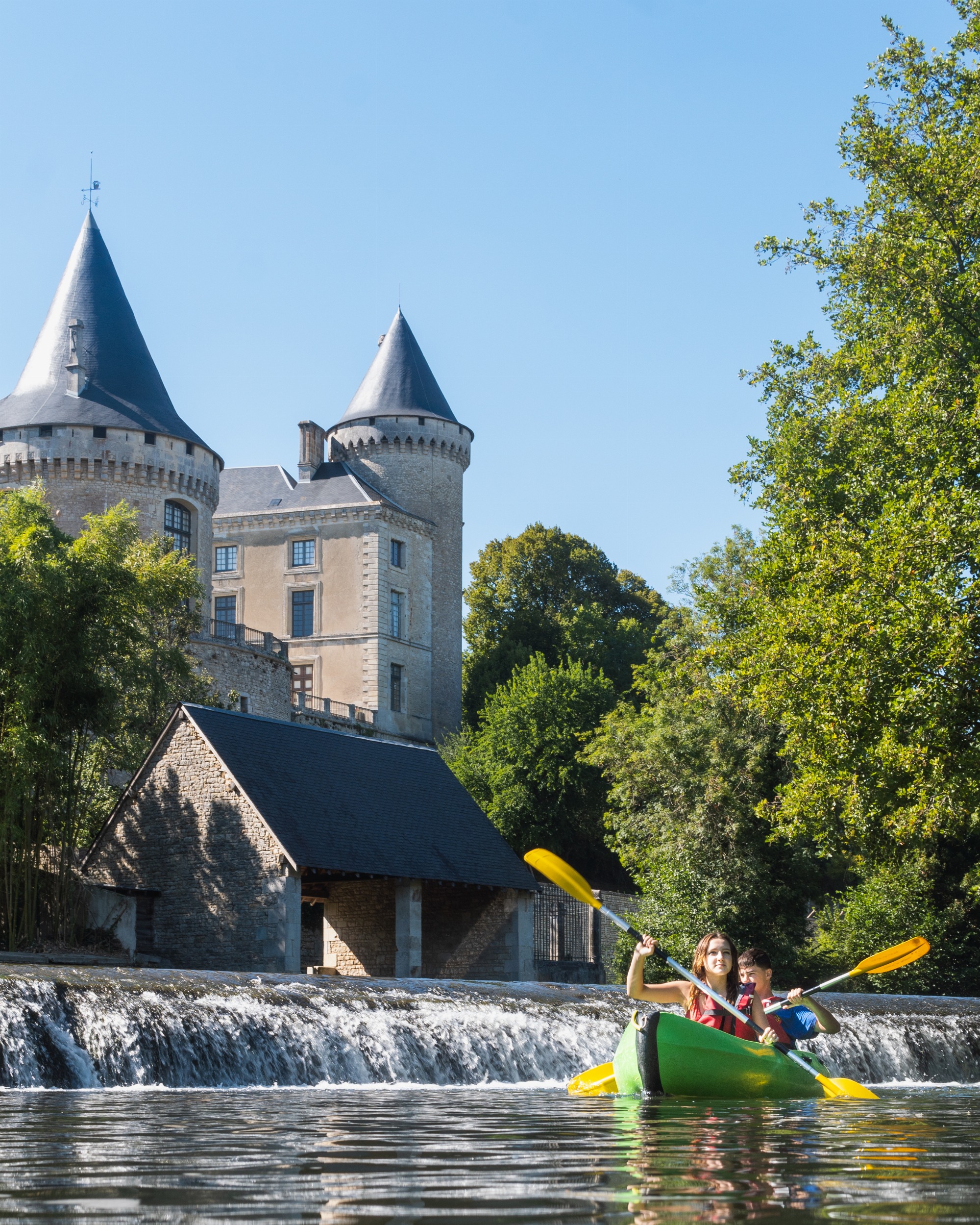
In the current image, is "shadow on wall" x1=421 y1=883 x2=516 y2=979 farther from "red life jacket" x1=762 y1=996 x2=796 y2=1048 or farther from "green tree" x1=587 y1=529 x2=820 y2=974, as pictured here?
"red life jacket" x1=762 y1=996 x2=796 y2=1048

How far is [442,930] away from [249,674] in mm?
15570

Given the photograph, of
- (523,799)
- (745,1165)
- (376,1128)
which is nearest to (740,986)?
(376,1128)

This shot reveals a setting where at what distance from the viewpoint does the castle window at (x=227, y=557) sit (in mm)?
59406

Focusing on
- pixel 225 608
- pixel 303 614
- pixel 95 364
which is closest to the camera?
pixel 95 364

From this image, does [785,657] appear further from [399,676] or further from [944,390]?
[399,676]

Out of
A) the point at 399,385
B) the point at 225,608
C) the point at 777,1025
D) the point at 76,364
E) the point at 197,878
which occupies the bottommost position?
the point at 777,1025

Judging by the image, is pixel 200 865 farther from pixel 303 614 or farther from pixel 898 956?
pixel 303 614

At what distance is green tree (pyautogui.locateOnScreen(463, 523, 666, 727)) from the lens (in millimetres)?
58781

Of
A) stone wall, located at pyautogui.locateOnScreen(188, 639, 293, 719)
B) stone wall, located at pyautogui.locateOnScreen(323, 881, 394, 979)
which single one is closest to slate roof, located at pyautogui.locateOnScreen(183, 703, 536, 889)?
stone wall, located at pyautogui.locateOnScreen(323, 881, 394, 979)

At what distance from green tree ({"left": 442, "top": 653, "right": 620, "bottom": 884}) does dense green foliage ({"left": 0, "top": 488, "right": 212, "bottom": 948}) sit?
18724 millimetres

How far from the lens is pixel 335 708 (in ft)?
177

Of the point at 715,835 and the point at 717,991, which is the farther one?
the point at 715,835

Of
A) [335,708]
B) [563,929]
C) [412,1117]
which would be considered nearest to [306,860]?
[563,929]

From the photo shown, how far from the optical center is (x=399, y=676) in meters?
58.1
